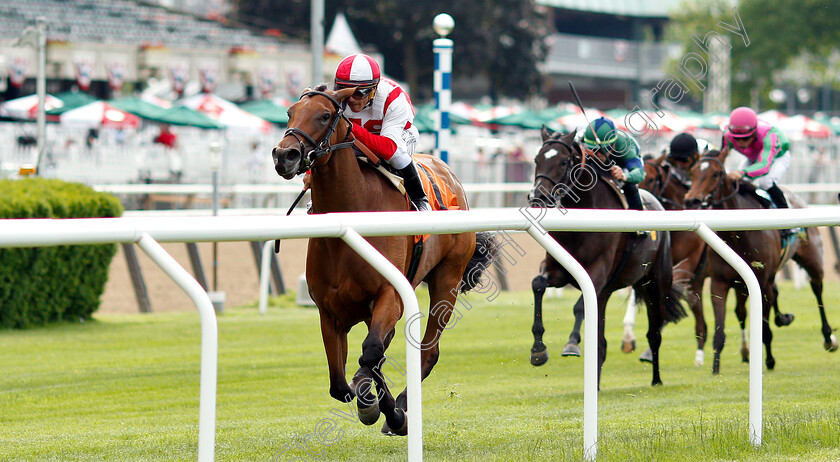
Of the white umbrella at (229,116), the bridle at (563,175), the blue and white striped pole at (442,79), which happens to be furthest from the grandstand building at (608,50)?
the bridle at (563,175)

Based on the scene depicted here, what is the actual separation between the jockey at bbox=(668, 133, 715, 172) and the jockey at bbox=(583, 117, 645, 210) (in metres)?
1.41

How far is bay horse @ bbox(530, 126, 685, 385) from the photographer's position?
6195 millimetres

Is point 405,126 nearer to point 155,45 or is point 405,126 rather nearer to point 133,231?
point 133,231

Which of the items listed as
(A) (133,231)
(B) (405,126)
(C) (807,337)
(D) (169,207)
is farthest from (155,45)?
(A) (133,231)

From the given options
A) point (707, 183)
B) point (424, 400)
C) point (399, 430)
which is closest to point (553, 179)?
point (707, 183)

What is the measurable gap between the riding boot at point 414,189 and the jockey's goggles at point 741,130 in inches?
148

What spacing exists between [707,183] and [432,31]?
85.3ft

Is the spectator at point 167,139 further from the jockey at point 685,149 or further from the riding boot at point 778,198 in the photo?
the riding boot at point 778,198

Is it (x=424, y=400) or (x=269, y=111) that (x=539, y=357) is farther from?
(x=269, y=111)

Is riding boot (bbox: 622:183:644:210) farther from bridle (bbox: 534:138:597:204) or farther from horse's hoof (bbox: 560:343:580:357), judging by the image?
horse's hoof (bbox: 560:343:580:357)

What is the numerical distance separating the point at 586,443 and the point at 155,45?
26.9m

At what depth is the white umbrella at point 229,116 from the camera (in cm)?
2083

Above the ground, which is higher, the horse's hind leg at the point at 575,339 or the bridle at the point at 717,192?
the bridle at the point at 717,192

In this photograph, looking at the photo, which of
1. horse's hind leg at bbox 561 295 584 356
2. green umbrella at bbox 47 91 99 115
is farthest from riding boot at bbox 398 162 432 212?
green umbrella at bbox 47 91 99 115
